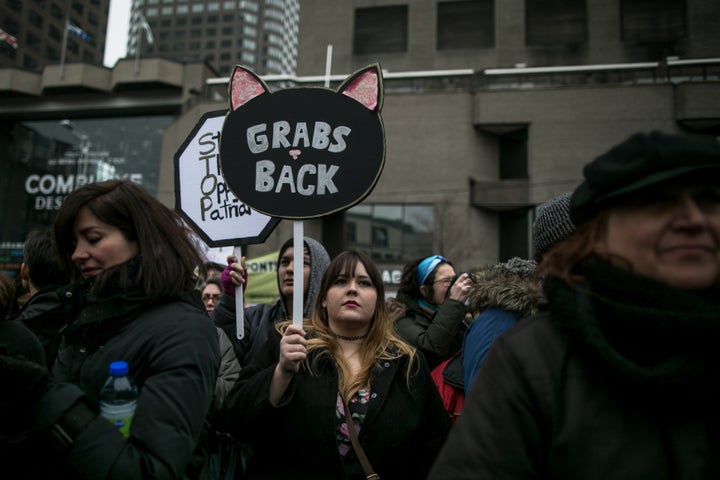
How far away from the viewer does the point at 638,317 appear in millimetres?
1157

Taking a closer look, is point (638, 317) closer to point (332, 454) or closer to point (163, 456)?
point (163, 456)

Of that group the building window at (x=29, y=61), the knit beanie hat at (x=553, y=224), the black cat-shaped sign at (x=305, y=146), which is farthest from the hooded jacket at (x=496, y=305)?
the building window at (x=29, y=61)

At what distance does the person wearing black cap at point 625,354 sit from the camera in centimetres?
114

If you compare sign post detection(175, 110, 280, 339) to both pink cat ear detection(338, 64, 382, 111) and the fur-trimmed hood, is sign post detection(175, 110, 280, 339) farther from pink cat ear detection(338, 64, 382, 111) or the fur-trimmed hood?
the fur-trimmed hood

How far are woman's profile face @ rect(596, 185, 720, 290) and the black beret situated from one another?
41 mm

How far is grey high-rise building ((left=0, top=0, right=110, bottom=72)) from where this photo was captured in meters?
24.7

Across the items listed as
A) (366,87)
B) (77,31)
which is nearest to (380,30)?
(77,31)

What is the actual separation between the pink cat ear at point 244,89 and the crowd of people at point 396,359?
797mm

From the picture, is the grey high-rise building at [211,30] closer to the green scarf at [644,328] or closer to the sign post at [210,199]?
the sign post at [210,199]

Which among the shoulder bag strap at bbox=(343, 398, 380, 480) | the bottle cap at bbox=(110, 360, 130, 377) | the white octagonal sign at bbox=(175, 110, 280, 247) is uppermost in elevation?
the white octagonal sign at bbox=(175, 110, 280, 247)

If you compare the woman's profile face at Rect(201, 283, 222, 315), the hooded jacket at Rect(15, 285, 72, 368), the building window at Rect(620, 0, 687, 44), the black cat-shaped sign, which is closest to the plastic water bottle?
the hooded jacket at Rect(15, 285, 72, 368)

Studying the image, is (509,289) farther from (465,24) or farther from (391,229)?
(465,24)

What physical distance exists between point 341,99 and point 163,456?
168 centimetres

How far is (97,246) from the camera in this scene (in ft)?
6.57
